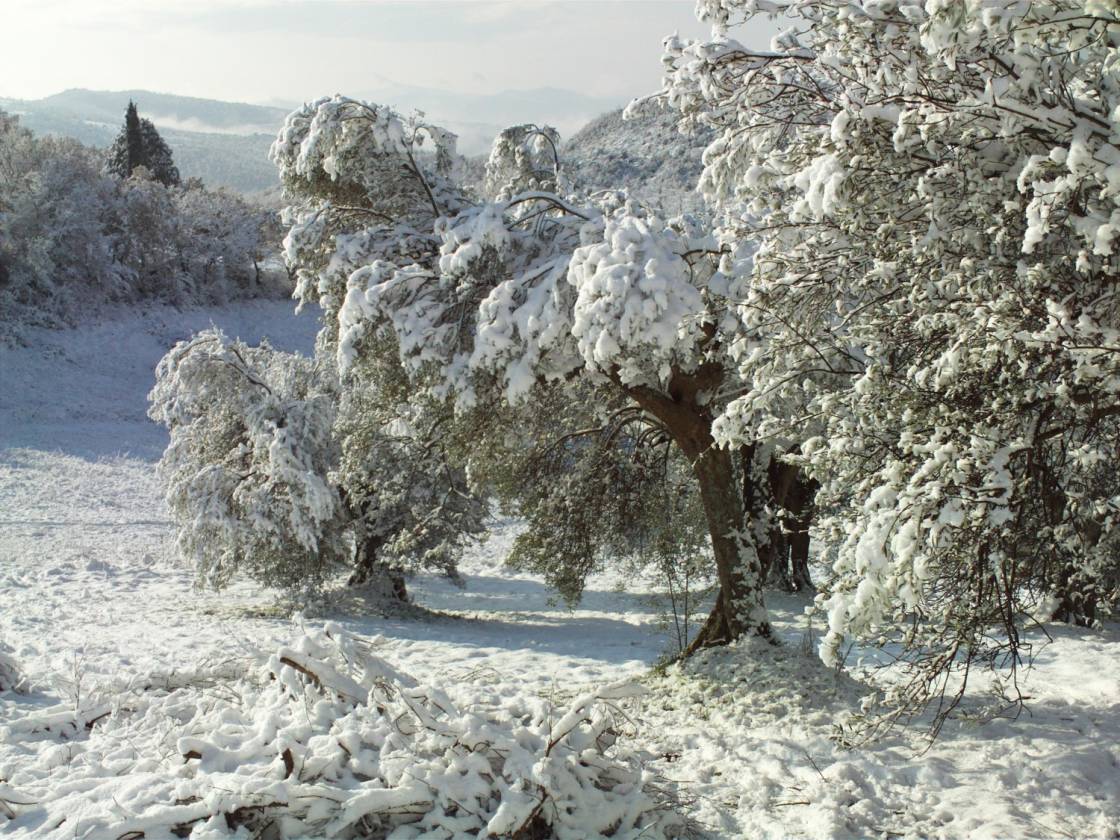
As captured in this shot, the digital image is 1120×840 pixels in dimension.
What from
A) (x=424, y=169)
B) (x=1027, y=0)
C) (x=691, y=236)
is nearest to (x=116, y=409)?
(x=424, y=169)

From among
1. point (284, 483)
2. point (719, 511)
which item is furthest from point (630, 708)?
point (284, 483)

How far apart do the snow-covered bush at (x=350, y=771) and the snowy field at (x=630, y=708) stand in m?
0.04

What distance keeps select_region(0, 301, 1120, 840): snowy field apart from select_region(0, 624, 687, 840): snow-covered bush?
0.14ft

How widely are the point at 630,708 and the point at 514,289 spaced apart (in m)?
4.03

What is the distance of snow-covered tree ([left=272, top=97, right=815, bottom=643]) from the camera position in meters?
7.47

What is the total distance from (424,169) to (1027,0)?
7.63m

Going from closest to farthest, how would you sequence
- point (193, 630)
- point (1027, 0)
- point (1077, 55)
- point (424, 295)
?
point (1027, 0) < point (1077, 55) < point (424, 295) < point (193, 630)

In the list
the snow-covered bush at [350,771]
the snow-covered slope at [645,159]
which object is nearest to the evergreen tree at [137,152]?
the snow-covered slope at [645,159]

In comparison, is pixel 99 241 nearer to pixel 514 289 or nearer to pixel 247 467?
pixel 247 467

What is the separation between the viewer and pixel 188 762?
539 centimetres

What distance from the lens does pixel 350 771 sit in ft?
17.8

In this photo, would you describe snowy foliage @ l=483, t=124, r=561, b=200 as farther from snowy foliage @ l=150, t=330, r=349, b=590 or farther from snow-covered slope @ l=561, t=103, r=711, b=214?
snow-covered slope @ l=561, t=103, r=711, b=214

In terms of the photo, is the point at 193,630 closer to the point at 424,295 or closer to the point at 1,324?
the point at 424,295

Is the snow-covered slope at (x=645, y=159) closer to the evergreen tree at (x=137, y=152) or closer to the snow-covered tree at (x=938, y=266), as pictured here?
the evergreen tree at (x=137, y=152)
